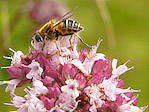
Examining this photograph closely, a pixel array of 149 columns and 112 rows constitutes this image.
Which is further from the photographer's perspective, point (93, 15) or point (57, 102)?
point (93, 15)

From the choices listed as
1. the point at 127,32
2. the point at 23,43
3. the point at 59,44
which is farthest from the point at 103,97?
the point at 127,32

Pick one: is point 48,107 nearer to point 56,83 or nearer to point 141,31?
point 56,83

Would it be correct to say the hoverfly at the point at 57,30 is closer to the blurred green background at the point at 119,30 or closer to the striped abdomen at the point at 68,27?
the striped abdomen at the point at 68,27

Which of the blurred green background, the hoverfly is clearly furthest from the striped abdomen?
the blurred green background

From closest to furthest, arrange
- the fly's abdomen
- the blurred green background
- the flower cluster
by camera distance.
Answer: the flower cluster → the fly's abdomen → the blurred green background

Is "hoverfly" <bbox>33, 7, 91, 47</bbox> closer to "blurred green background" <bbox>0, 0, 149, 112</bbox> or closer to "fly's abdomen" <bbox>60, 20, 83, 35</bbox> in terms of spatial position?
"fly's abdomen" <bbox>60, 20, 83, 35</bbox>

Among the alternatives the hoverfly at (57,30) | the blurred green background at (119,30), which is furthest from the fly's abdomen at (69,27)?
the blurred green background at (119,30)

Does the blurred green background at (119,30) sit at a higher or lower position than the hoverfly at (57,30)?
higher

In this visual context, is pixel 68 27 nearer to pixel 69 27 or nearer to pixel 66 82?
pixel 69 27
